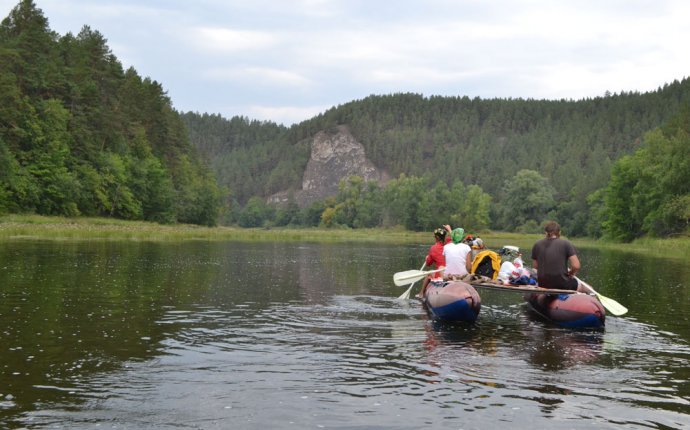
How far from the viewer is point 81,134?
87688 mm

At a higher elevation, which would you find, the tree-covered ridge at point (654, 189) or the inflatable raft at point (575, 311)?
the tree-covered ridge at point (654, 189)

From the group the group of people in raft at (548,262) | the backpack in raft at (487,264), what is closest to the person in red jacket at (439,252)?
the group of people in raft at (548,262)

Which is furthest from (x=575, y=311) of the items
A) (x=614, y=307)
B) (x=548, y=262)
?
(x=614, y=307)

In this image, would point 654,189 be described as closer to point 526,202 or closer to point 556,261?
point 556,261

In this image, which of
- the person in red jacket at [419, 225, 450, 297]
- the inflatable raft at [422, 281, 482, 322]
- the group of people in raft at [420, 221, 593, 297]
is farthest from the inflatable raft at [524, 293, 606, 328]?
the person in red jacket at [419, 225, 450, 297]

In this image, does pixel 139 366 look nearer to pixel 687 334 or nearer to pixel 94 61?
pixel 687 334

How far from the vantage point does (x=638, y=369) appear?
13.6 m

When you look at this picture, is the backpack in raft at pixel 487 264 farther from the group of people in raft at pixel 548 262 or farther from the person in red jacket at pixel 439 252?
the person in red jacket at pixel 439 252

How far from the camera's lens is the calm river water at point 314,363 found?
33.0ft

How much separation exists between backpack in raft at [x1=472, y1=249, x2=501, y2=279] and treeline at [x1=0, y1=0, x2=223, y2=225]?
59.6m

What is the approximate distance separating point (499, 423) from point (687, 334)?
34.6ft

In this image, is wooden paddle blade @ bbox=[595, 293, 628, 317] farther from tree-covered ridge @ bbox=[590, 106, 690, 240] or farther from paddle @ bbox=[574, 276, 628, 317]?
tree-covered ridge @ bbox=[590, 106, 690, 240]

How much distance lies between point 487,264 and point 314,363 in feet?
33.3

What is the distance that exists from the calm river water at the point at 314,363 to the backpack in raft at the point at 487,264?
1276 millimetres
